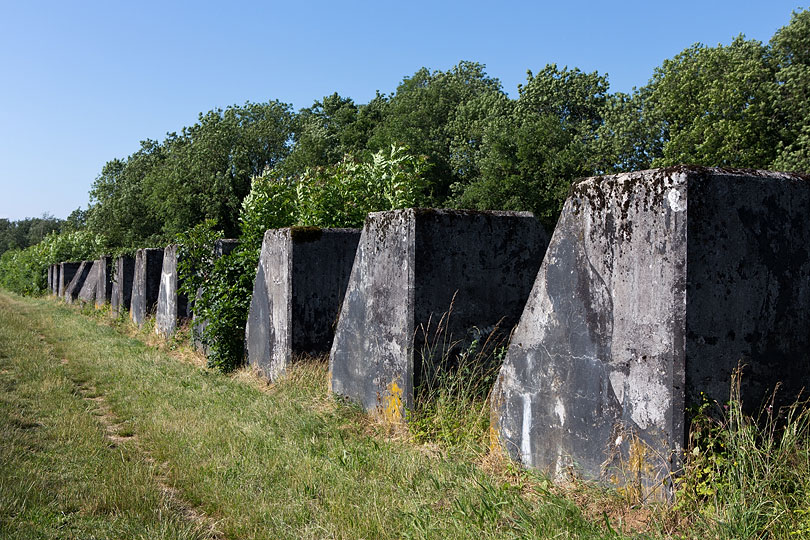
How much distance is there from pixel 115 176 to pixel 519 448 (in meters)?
53.6

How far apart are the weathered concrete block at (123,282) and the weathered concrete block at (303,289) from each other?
10866mm

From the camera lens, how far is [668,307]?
3439 mm

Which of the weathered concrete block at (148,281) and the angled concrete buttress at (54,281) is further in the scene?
the angled concrete buttress at (54,281)

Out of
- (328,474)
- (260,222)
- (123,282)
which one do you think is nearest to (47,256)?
(123,282)

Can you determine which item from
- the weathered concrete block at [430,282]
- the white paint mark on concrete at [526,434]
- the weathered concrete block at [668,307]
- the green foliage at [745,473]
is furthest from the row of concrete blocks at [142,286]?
the green foliage at [745,473]

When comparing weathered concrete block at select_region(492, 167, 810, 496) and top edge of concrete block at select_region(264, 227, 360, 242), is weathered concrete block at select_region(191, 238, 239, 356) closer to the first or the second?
top edge of concrete block at select_region(264, 227, 360, 242)

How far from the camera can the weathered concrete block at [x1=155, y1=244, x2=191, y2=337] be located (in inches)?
479

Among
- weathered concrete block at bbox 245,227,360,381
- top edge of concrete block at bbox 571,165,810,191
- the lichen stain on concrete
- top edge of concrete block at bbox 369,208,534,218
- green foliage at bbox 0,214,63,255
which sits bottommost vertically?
the lichen stain on concrete

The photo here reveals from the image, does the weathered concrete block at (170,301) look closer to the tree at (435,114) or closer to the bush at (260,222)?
the bush at (260,222)

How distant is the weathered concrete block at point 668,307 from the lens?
3396 mm

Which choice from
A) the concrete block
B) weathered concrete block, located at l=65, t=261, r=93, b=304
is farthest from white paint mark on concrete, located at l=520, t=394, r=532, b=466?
weathered concrete block, located at l=65, t=261, r=93, b=304

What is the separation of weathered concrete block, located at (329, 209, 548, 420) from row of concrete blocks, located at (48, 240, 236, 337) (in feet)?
16.1

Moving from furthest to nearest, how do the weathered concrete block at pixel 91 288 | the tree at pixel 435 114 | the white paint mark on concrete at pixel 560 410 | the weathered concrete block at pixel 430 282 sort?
the tree at pixel 435 114
the weathered concrete block at pixel 91 288
the weathered concrete block at pixel 430 282
the white paint mark on concrete at pixel 560 410

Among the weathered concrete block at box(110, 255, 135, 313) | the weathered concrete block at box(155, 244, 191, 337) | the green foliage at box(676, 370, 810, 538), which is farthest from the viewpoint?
the weathered concrete block at box(110, 255, 135, 313)
